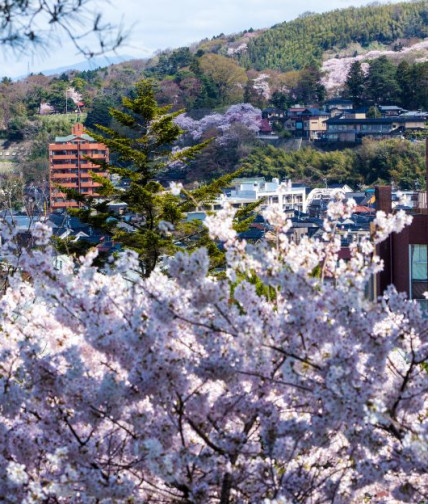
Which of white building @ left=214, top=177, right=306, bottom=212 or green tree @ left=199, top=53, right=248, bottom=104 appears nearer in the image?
white building @ left=214, top=177, right=306, bottom=212

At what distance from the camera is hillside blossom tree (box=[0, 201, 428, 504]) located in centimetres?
363

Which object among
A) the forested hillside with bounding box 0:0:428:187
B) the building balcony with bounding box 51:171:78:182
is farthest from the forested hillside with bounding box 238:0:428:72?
the building balcony with bounding box 51:171:78:182

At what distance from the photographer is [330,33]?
373ft

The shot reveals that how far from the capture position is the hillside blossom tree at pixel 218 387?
3635 millimetres

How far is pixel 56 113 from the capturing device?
90562 millimetres

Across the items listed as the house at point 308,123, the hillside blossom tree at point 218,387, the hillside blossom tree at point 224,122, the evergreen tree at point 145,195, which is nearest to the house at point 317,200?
the hillside blossom tree at point 224,122

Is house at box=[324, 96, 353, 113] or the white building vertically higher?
house at box=[324, 96, 353, 113]

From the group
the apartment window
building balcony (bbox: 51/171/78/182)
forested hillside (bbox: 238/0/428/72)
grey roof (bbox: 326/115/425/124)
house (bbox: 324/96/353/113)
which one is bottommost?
building balcony (bbox: 51/171/78/182)

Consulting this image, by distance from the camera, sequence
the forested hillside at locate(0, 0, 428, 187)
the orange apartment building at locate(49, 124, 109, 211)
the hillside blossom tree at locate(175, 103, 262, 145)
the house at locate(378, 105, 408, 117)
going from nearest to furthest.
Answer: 1. the orange apartment building at locate(49, 124, 109, 211)
2. the forested hillside at locate(0, 0, 428, 187)
3. the hillside blossom tree at locate(175, 103, 262, 145)
4. the house at locate(378, 105, 408, 117)

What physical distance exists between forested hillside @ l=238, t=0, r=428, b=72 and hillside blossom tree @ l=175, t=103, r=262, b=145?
29.7 m

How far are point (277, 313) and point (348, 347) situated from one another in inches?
14.2

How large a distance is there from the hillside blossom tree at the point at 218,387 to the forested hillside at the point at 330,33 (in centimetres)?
10511

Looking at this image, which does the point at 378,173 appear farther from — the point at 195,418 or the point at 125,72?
the point at 195,418

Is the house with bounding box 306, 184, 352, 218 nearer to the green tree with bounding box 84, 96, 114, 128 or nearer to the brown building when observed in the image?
the green tree with bounding box 84, 96, 114, 128
